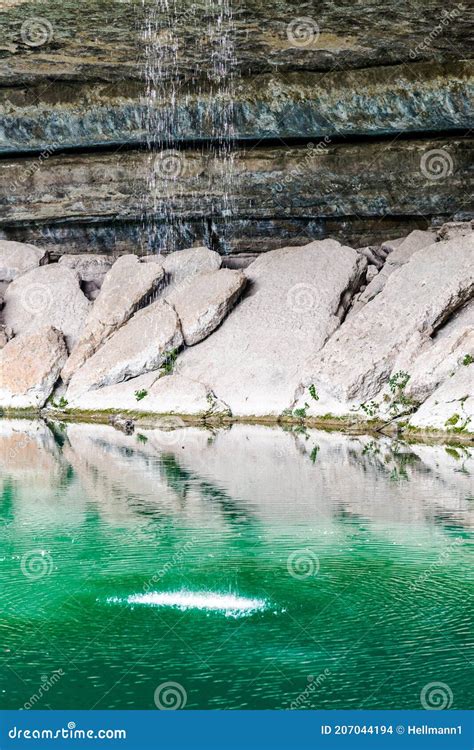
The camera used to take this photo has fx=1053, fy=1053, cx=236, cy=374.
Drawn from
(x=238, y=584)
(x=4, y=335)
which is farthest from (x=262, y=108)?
(x=238, y=584)

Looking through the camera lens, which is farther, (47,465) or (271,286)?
(271,286)

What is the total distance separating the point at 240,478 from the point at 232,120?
1476cm

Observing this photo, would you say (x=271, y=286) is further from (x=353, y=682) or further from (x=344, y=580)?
(x=353, y=682)

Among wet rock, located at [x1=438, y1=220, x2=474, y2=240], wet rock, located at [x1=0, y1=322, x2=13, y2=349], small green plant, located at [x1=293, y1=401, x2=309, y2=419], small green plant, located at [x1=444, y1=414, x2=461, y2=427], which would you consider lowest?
wet rock, located at [x1=0, y1=322, x2=13, y2=349]

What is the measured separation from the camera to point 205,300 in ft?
96.5

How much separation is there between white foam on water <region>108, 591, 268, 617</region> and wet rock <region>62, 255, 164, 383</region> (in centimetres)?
1938

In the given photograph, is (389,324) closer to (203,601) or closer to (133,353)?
(133,353)

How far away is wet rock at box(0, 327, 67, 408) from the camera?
95.5 ft

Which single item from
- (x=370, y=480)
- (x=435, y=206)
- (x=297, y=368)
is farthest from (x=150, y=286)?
(x=370, y=480)

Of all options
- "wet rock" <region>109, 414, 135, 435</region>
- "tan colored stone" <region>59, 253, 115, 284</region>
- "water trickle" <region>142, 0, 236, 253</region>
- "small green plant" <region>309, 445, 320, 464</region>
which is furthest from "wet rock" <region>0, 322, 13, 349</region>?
"small green plant" <region>309, 445, 320, 464</region>

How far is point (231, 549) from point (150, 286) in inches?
768

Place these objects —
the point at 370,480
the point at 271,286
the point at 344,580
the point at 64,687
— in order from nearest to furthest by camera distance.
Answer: the point at 64,687, the point at 344,580, the point at 370,480, the point at 271,286

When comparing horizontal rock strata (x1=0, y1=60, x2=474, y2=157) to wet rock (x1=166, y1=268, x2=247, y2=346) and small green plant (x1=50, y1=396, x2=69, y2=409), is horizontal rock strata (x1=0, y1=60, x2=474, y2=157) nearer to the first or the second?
wet rock (x1=166, y1=268, x2=247, y2=346)

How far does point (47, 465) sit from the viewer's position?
759 inches
